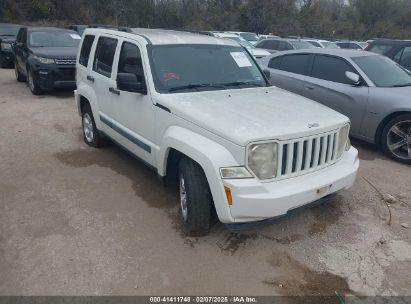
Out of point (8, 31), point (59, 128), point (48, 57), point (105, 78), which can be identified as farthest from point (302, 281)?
point (8, 31)

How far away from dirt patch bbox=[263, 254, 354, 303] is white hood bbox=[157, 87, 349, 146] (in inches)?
44.9

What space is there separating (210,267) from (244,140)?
1152 millimetres

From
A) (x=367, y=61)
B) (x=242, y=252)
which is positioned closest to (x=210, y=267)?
(x=242, y=252)

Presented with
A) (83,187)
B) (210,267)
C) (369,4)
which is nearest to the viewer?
(210,267)

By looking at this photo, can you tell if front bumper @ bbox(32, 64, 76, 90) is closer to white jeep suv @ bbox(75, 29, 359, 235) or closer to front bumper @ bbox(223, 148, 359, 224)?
white jeep suv @ bbox(75, 29, 359, 235)

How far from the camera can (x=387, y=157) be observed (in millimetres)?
5895

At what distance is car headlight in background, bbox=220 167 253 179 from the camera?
3.06 m

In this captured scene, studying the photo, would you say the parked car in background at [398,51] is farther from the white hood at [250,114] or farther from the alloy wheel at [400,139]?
the white hood at [250,114]

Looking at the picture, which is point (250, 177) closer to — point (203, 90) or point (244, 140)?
point (244, 140)

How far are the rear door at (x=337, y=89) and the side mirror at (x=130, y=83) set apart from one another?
144 inches

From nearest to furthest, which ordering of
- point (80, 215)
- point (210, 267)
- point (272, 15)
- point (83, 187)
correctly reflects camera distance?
point (210, 267)
point (80, 215)
point (83, 187)
point (272, 15)

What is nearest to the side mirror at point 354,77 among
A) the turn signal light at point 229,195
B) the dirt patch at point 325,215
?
the dirt patch at point 325,215

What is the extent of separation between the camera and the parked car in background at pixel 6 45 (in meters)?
15.1

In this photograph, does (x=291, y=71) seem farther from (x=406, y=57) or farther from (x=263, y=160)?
(x=263, y=160)
